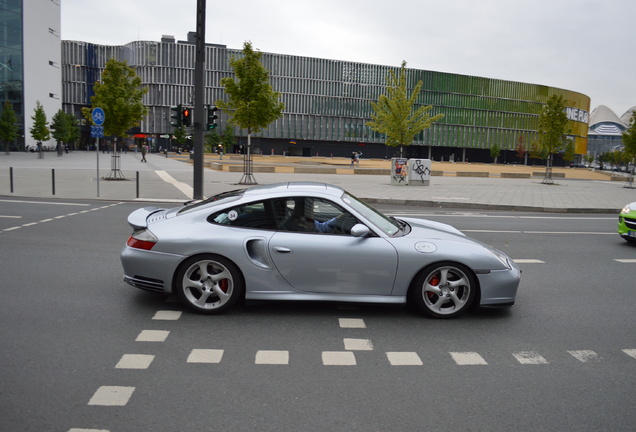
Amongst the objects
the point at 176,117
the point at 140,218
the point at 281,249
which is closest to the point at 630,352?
the point at 281,249

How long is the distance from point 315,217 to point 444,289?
4.95ft

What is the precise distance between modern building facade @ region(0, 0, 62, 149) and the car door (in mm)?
→ 75260

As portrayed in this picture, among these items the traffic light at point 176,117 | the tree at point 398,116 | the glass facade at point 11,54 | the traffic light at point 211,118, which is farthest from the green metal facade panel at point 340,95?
the traffic light at point 211,118

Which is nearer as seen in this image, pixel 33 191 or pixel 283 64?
pixel 33 191

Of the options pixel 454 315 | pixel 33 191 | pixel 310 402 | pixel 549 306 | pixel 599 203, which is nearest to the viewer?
pixel 310 402

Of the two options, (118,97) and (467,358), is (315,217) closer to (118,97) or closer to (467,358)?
(467,358)

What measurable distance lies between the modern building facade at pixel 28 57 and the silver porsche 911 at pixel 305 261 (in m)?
74.6

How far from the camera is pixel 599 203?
71.7ft

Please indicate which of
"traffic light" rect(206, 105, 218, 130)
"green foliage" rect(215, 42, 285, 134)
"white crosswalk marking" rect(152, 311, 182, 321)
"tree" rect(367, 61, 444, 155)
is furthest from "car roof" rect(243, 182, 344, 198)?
"tree" rect(367, 61, 444, 155)

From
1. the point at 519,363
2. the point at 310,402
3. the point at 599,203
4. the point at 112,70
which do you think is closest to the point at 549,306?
the point at 519,363

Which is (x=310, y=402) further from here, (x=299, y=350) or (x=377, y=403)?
(x=299, y=350)

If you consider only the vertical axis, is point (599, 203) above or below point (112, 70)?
below

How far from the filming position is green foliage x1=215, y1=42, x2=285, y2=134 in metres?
26.6

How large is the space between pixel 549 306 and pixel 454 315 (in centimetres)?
139
